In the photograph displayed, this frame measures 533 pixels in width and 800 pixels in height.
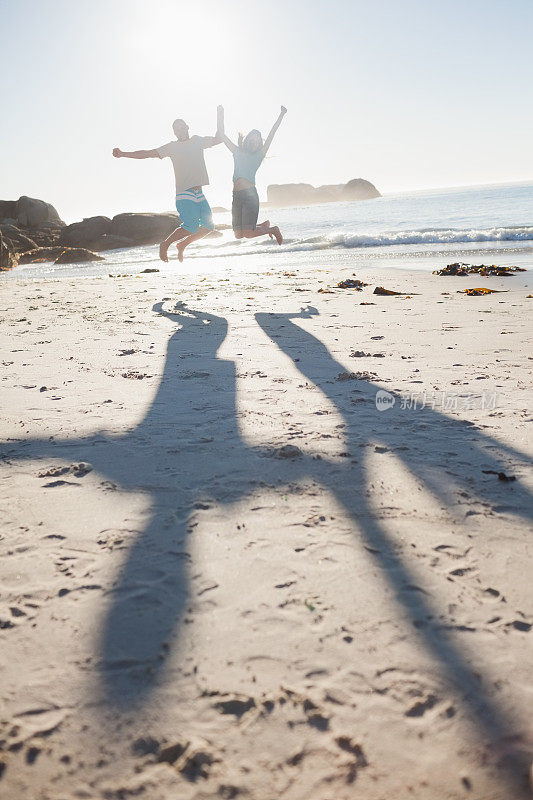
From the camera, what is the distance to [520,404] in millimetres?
2402

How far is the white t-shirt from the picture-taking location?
272 inches

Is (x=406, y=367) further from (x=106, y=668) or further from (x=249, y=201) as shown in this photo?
(x=249, y=201)

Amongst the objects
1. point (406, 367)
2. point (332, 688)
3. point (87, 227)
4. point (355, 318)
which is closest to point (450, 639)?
point (332, 688)

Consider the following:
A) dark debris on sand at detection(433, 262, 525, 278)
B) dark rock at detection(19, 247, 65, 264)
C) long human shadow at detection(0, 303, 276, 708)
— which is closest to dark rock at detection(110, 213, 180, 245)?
dark rock at detection(19, 247, 65, 264)

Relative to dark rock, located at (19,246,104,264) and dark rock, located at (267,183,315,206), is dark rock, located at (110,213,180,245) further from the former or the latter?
dark rock, located at (267,183,315,206)

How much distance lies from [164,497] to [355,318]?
3383 mm

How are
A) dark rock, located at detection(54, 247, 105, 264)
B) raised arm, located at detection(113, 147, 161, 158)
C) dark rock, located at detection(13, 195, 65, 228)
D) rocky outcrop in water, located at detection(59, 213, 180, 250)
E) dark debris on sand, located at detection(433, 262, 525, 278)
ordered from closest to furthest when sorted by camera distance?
raised arm, located at detection(113, 147, 161, 158), dark debris on sand, located at detection(433, 262, 525, 278), dark rock, located at detection(54, 247, 105, 264), rocky outcrop in water, located at detection(59, 213, 180, 250), dark rock, located at detection(13, 195, 65, 228)

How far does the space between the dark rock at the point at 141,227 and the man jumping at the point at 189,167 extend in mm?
21539

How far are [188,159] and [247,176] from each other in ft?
2.75

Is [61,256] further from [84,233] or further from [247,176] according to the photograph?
[247,176]

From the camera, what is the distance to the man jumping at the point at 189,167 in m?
6.88

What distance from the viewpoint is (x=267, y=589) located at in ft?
4.16

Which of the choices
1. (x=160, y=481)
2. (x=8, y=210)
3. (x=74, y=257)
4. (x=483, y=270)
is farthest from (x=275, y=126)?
(x=8, y=210)

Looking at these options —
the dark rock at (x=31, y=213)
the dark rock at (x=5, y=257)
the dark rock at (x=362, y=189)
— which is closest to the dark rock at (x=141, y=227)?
the dark rock at (x=31, y=213)
